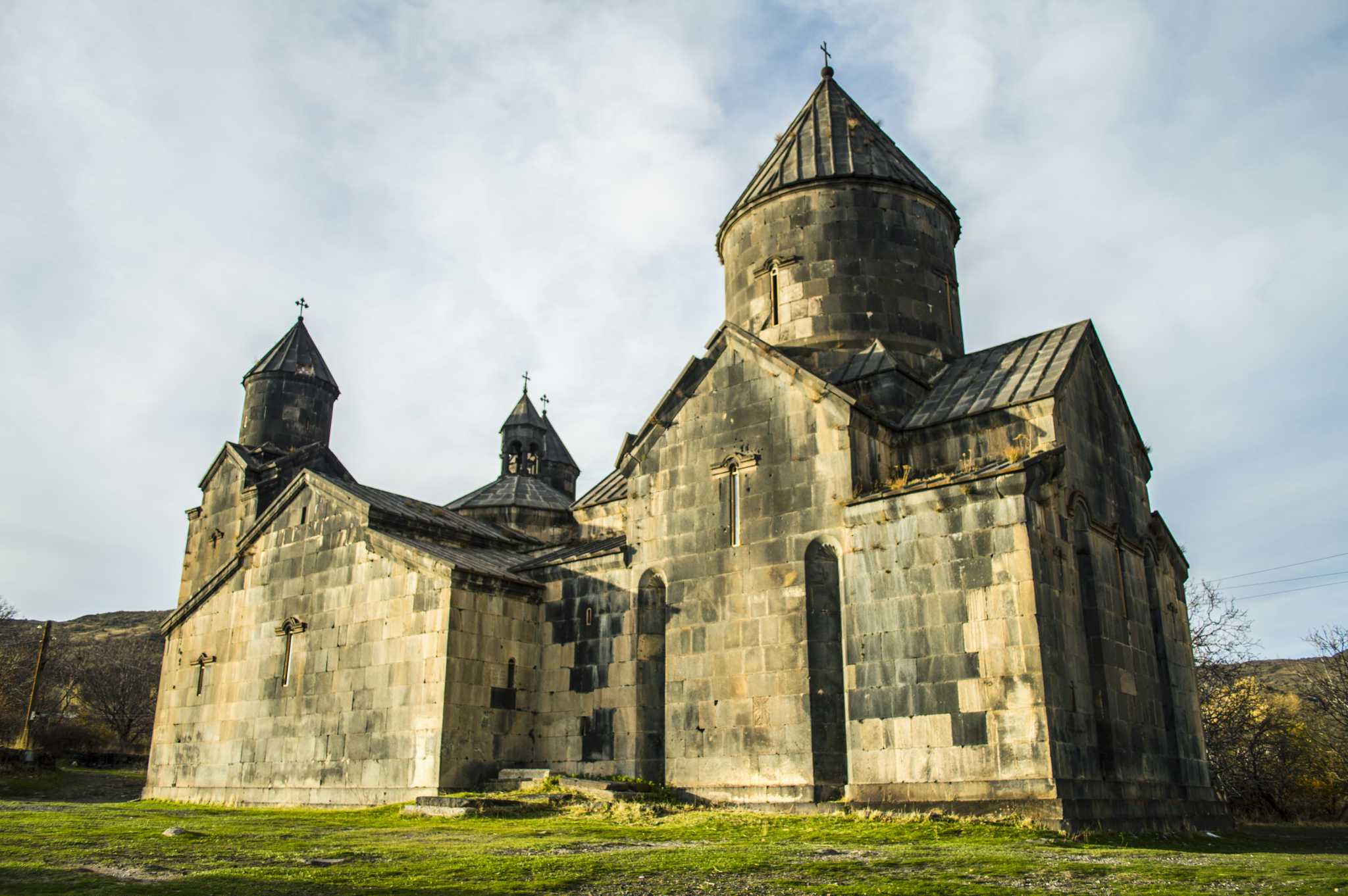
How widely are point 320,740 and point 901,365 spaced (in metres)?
11.1

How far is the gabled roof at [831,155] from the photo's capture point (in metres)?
17.2

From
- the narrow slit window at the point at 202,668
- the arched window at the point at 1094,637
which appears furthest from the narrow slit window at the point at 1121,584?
the narrow slit window at the point at 202,668

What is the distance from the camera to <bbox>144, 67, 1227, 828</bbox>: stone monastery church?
470 inches

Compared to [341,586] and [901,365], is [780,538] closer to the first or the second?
[901,365]

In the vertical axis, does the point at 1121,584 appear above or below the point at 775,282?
below

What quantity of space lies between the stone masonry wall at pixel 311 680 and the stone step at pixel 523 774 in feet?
3.22

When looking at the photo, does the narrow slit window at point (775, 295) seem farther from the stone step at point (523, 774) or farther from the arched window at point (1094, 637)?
the stone step at point (523, 774)

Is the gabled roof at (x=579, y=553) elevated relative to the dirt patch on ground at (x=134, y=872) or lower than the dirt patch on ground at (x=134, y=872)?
elevated

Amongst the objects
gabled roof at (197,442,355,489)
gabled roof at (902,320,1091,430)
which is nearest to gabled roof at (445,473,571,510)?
gabled roof at (197,442,355,489)

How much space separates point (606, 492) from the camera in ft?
65.4

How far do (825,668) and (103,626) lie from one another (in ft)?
211

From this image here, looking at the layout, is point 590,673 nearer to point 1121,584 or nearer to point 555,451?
point 1121,584

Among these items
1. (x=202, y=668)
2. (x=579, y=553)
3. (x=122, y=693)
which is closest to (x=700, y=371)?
(x=579, y=553)

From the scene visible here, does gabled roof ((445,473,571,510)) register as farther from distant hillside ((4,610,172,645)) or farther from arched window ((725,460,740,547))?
distant hillside ((4,610,172,645))
